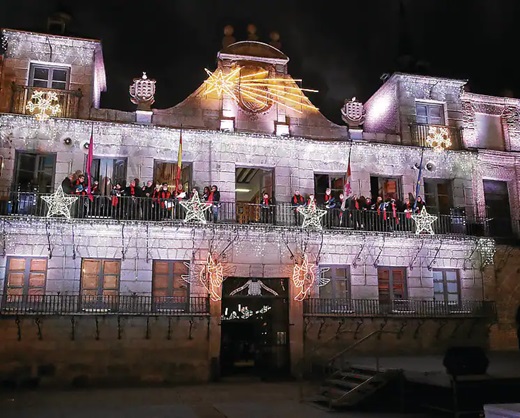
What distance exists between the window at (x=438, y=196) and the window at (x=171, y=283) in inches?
467

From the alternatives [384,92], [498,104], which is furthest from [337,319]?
[498,104]

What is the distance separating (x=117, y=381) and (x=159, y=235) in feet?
18.7

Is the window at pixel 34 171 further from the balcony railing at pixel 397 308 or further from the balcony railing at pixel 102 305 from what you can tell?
the balcony railing at pixel 397 308

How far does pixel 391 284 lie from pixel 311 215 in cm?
502

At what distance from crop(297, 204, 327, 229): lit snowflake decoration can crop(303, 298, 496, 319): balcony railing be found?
10.2 feet

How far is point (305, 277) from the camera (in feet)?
74.1

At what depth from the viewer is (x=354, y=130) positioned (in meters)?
24.9

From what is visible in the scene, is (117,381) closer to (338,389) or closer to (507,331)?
(338,389)

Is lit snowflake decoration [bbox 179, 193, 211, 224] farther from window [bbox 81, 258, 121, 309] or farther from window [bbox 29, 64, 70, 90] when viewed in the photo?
window [bbox 29, 64, 70, 90]

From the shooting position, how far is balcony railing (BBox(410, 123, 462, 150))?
25.4 metres

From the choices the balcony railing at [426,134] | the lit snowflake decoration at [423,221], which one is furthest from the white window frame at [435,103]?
the lit snowflake decoration at [423,221]

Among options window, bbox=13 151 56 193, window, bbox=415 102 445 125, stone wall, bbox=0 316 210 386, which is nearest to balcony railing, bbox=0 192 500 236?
window, bbox=13 151 56 193

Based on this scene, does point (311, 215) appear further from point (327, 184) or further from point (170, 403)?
point (170, 403)

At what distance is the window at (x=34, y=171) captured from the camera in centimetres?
2156
